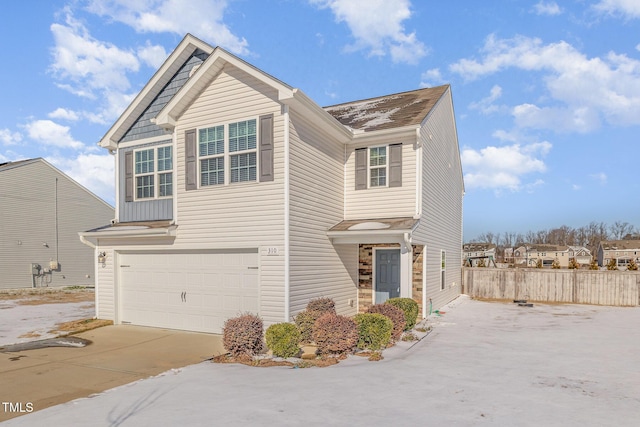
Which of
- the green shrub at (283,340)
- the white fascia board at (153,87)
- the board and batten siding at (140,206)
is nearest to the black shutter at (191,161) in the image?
the board and batten siding at (140,206)

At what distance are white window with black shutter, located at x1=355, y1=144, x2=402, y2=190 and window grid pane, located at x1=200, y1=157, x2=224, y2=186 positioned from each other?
437cm

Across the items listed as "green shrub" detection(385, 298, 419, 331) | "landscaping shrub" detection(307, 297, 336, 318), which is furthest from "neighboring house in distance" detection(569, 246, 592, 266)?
"landscaping shrub" detection(307, 297, 336, 318)

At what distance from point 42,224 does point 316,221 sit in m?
23.1

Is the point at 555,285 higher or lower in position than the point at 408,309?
lower

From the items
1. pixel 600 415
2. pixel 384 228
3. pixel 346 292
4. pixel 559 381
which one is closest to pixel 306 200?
pixel 384 228

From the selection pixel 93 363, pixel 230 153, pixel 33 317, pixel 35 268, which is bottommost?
pixel 33 317

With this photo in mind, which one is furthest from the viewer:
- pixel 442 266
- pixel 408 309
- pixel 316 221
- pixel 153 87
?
pixel 442 266

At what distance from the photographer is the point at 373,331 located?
8281mm

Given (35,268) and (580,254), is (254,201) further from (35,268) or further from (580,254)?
(580,254)

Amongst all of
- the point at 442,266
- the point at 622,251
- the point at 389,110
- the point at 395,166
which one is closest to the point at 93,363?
the point at 395,166

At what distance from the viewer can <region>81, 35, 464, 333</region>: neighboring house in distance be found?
978cm

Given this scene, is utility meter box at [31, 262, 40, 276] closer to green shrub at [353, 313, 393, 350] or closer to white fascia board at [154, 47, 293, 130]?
white fascia board at [154, 47, 293, 130]

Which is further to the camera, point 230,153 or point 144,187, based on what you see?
point 144,187

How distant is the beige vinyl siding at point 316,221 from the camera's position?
9859 millimetres
